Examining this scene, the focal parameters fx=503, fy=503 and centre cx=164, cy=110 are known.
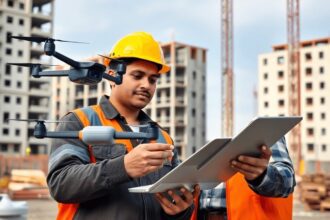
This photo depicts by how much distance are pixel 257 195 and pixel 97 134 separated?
97cm

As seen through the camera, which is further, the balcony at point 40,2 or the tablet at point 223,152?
the balcony at point 40,2

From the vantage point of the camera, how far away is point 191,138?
69250 mm

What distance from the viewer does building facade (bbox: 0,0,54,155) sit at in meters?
56.4

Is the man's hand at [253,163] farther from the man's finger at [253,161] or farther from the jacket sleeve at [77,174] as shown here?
the jacket sleeve at [77,174]

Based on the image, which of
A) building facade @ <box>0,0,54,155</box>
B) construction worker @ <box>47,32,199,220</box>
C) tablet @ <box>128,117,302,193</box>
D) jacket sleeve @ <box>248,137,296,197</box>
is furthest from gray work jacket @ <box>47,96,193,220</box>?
building facade @ <box>0,0,54,155</box>

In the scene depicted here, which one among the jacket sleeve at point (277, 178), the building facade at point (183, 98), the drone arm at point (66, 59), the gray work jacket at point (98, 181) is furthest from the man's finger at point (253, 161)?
the building facade at point (183, 98)

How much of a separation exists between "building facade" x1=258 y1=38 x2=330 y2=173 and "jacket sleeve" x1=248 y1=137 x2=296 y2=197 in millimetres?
61818

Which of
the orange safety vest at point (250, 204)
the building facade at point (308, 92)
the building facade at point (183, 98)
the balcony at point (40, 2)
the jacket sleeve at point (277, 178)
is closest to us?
the jacket sleeve at point (277, 178)

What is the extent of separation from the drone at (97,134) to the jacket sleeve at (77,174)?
21cm

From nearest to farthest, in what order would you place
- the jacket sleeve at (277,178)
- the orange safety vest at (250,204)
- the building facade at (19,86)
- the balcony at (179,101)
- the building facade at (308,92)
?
1. the jacket sleeve at (277,178)
2. the orange safety vest at (250,204)
3. the building facade at (19,86)
4. the building facade at (308,92)
5. the balcony at (179,101)

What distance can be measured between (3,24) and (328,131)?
4172 cm

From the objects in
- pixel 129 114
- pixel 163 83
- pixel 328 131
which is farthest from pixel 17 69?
pixel 129 114

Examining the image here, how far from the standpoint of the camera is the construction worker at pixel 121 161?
5.80 ft

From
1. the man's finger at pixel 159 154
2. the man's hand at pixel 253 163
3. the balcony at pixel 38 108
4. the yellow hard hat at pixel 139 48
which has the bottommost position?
the man's hand at pixel 253 163
